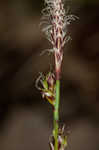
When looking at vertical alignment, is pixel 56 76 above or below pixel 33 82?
above

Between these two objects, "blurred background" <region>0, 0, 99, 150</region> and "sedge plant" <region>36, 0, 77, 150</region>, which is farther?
"blurred background" <region>0, 0, 99, 150</region>

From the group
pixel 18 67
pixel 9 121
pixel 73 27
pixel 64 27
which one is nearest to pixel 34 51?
pixel 18 67

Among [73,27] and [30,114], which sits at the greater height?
[73,27]

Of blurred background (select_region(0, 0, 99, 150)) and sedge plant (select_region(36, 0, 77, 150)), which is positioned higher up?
sedge plant (select_region(36, 0, 77, 150))

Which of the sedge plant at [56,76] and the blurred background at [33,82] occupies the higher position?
the sedge plant at [56,76]

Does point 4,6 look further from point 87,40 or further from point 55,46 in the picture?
point 55,46

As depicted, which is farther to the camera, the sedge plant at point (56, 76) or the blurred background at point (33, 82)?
the blurred background at point (33, 82)

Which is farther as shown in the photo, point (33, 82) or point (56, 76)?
point (33, 82)

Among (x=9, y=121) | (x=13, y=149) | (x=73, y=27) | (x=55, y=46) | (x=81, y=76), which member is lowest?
(x=13, y=149)
